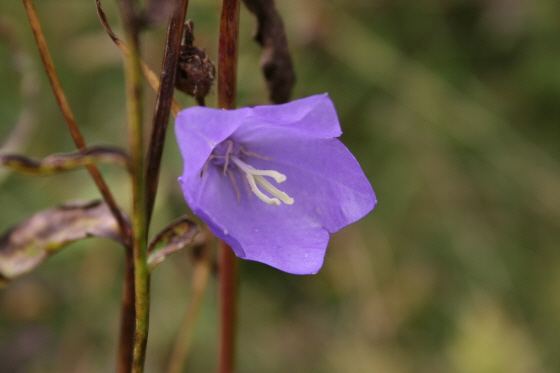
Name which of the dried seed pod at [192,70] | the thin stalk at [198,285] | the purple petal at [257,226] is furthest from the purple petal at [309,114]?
the thin stalk at [198,285]

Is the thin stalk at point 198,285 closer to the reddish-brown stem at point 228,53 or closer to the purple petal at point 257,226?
the purple petal at point 257,226

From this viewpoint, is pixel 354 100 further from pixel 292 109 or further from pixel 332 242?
pixel 292 109

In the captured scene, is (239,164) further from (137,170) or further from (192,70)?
(137,170)

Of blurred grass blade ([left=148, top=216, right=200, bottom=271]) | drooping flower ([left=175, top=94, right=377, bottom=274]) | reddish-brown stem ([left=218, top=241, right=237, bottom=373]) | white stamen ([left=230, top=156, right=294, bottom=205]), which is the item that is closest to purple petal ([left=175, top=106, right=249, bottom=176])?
drooping flower ([left=175, top=94, right=377, bottom=274])

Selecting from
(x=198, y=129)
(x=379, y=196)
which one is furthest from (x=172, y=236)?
(x=379, y=196)

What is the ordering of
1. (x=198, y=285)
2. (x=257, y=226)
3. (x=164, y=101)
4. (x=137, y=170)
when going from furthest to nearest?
(x=198, y=285) → (x=257, y=226) → (x=164, y=101) → (x=137, y=170)

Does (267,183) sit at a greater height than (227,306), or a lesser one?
greater

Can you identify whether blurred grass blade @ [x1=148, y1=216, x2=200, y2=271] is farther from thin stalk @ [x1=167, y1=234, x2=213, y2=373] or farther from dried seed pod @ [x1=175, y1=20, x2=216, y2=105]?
thin stalk @ [x1=167, y1=234, x2=213, y2=373]
